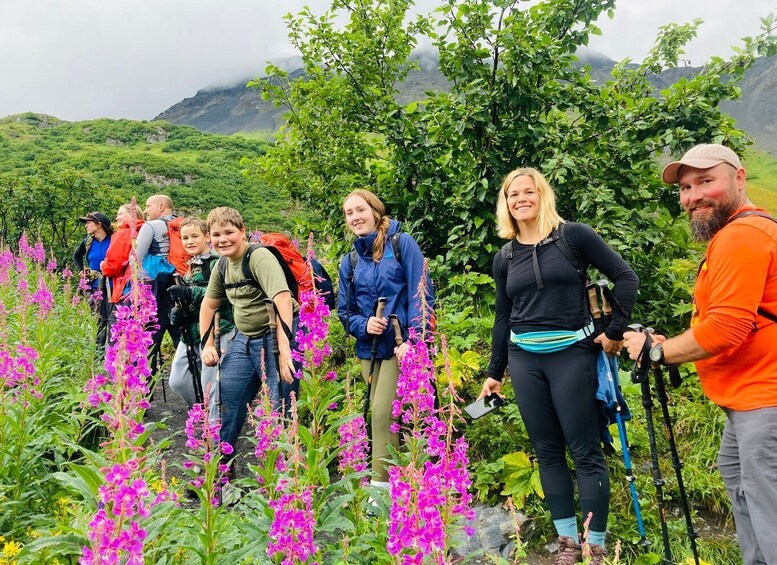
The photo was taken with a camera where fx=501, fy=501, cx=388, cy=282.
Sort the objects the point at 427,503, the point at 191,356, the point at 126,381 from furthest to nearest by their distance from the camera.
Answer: the point at 191,356, the point at 126,381, the point at 427,503

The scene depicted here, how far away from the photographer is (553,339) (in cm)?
304

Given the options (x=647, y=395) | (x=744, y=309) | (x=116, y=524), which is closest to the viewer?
(x=116, y=524)

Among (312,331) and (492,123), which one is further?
(492,123)

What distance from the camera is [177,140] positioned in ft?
339

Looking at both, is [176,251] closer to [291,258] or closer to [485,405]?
[291,258]

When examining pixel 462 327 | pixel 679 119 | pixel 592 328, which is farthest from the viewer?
pixel 462 327

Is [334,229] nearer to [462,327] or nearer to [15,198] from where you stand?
[462,327]

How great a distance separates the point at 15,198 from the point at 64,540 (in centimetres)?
1761

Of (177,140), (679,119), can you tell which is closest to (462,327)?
(679,119)

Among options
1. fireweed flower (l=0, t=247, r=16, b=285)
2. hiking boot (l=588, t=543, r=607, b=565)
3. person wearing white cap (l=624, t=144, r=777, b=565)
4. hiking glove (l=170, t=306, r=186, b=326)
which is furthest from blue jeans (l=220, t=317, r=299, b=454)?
fireweed flower (l=0, t=247, r=16, b=285)

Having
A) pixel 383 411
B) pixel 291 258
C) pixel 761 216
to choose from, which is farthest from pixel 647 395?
pixel 291 258

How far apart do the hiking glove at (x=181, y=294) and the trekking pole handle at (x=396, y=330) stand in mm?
2381

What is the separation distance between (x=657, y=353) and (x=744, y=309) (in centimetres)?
53

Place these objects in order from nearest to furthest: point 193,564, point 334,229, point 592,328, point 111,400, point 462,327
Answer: point 111,400 < point 193,564 < point 592,328 < point 462,327 < point 334,229
